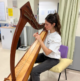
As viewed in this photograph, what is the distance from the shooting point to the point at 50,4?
3010 mm

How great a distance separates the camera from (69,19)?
152 cm

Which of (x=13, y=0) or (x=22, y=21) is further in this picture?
Result: (x=13, y=0)

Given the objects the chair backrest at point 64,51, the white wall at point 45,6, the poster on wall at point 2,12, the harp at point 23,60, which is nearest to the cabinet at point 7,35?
the white wall at point 45,6

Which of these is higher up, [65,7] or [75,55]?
[65,7]

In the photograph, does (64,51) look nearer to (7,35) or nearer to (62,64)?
(62,64)

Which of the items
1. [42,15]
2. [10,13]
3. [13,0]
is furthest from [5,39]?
[42,15]

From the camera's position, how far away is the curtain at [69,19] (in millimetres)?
1458

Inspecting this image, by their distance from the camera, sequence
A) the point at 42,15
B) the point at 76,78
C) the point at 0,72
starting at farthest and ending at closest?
the point at 42,15, the point at 0,72, the point at 76,78

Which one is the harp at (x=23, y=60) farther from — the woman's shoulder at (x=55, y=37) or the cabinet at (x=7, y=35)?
the cabinet at (x=7, y=35)

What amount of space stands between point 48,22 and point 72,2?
2.16 ft

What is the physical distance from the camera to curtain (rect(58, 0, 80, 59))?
57.4 inches

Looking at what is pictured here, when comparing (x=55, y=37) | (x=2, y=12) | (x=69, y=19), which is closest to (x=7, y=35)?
(x=2, y=12)

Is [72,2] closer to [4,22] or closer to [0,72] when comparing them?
[0,72]

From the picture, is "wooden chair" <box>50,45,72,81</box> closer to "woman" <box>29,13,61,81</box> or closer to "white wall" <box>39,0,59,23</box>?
"woman" <box>29,13,61,81</box>
